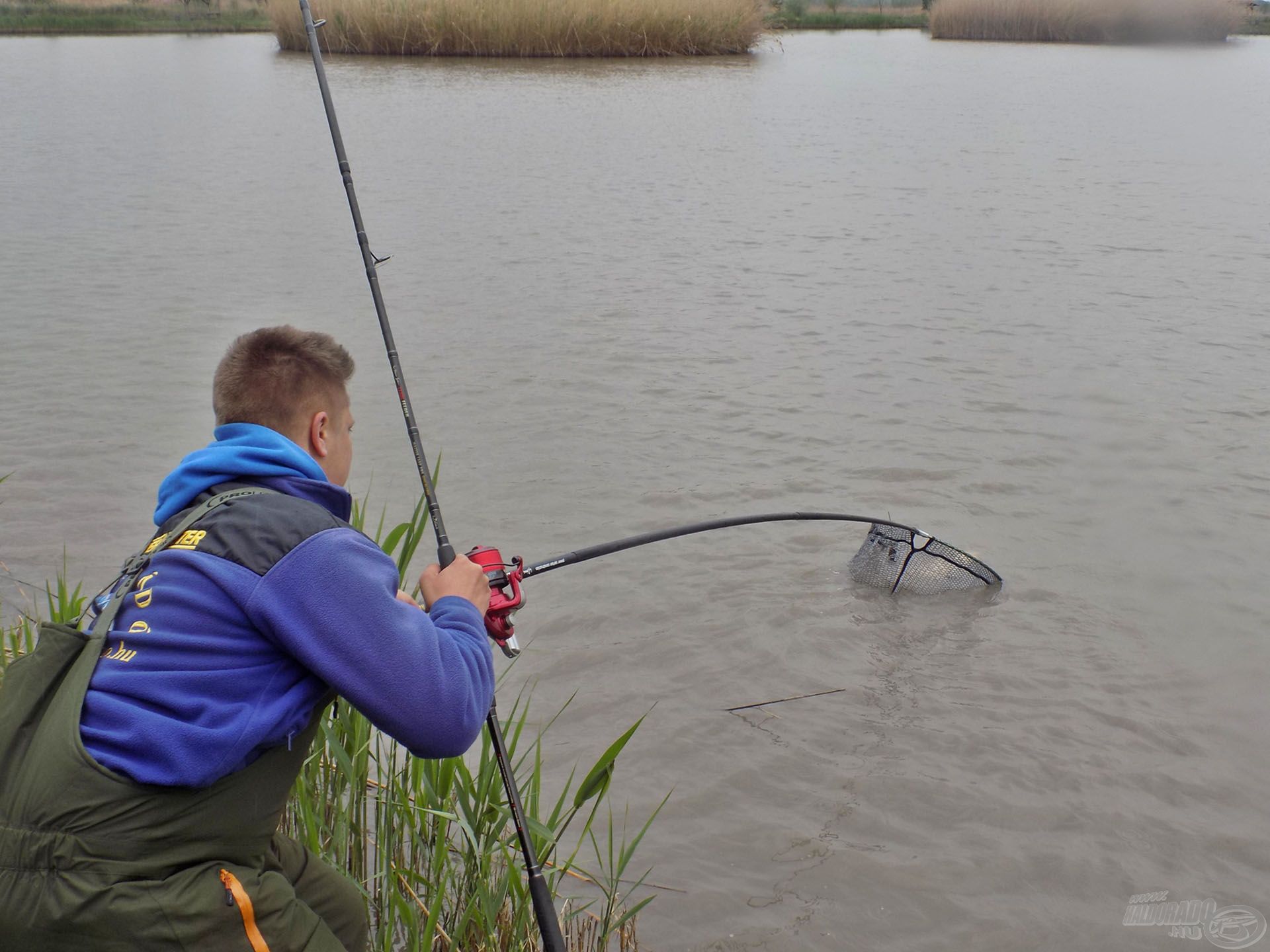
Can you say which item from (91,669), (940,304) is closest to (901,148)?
(940,304)

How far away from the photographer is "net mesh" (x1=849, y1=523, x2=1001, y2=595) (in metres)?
4.46

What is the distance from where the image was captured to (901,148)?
14344mm

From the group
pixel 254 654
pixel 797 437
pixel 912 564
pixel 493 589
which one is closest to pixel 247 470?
pixel 254 654

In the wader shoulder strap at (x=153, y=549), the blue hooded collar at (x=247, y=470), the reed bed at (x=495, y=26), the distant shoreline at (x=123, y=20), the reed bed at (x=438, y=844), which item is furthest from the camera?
the distant shoreline at (x=123, y=20)

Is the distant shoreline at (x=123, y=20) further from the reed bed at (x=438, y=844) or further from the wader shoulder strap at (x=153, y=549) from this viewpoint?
the wader shoulder strap at (x=153, y=549)

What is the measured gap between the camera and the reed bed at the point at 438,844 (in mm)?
2318

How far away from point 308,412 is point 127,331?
6563 mm

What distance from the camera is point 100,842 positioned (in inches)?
59.2

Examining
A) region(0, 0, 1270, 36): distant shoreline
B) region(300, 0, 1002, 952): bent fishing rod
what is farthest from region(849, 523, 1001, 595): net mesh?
region(0, 0, 1270, 36): distant shoreline

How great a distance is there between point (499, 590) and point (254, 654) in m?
0.60

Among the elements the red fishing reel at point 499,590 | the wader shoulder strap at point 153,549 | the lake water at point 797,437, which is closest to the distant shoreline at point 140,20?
the lake water at point 797,437

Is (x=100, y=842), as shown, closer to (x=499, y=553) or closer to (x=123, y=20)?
Result: (x=499, y=553)

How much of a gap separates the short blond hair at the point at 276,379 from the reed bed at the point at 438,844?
0.80m

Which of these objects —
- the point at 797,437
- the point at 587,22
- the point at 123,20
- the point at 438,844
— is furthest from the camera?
the point at 123,20
